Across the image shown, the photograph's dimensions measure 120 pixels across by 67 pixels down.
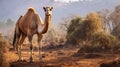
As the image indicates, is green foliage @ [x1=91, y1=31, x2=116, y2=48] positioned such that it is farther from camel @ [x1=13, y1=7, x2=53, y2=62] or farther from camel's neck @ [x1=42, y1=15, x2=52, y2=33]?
camel's neck @ [x1=42, y1=15, x2=52, y2=33]

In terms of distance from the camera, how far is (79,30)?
3111cm

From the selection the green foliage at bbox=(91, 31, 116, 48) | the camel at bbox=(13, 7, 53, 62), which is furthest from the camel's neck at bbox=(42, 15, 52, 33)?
the green foliage at bbox=(91, 31, 116, 48)

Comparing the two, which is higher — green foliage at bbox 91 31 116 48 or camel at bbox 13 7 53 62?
camel at bbox 13 7 53 62

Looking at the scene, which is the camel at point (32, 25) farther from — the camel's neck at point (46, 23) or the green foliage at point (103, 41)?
the green foliage at point (103, 41)

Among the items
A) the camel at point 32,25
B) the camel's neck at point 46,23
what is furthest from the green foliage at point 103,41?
the camel's neck at point 46,23

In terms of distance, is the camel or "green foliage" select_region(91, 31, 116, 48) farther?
"green foliage" select_region(91, 31, 116, 48)

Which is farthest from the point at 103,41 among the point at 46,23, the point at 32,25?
the point at 46,23

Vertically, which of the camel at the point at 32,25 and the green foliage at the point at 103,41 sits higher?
the camel at the point at 32,25

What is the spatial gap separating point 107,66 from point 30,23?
5.18 meters

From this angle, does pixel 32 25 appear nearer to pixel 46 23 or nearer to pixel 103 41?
pixel 46 23

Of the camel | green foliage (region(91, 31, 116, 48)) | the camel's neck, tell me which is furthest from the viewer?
green foliage (region(91, 31, 116, 48))

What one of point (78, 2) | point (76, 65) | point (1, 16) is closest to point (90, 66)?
point (76, 65)

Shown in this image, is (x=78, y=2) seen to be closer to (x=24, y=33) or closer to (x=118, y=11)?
(x=118, y=11)

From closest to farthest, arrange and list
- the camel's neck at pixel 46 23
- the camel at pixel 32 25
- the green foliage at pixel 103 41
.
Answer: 1. the camel's neck at pixel 46 23
2. the camel at pixel 32 25
3. the green foliage at pixel 103 41
